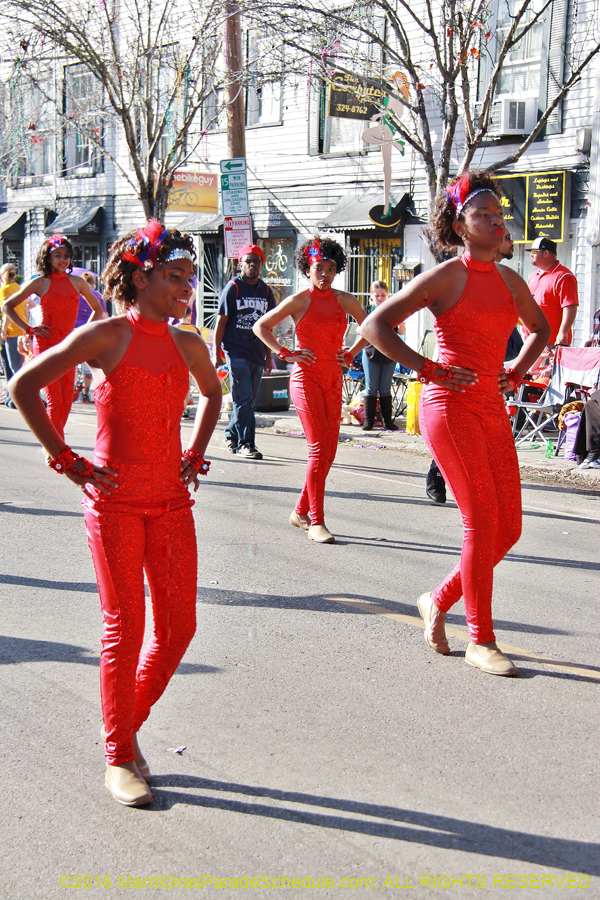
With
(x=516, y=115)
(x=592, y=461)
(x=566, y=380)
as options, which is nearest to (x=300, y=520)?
(x=592, y=461)

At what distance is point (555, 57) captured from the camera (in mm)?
16047

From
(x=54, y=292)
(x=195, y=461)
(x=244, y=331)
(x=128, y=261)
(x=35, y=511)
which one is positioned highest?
(x=128, y=261)

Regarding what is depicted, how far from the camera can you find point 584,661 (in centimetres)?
464

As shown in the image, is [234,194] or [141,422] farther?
[234,194]

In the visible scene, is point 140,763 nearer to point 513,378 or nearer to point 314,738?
point 314,738

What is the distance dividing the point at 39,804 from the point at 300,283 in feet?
59.8

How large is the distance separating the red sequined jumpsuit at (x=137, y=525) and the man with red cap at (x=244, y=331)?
24.3 feet

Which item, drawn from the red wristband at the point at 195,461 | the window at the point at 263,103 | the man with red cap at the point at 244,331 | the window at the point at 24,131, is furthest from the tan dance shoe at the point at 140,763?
the window at the point at 24,131

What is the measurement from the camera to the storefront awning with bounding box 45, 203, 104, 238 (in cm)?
2572

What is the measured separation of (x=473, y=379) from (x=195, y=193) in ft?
59.3

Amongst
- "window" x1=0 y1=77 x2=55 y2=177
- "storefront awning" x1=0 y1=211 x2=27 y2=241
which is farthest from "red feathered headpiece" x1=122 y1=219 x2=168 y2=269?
"storefront awning" x1=0 y1=211 x2=27 y2=241

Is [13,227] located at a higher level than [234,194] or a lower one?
lower

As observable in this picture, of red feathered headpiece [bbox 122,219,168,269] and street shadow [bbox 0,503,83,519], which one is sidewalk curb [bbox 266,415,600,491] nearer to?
street shadow [bbox 0,503,83,519]

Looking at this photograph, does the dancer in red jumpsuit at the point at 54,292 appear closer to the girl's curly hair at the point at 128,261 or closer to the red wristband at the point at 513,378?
the red wristband at the point at 513,378
